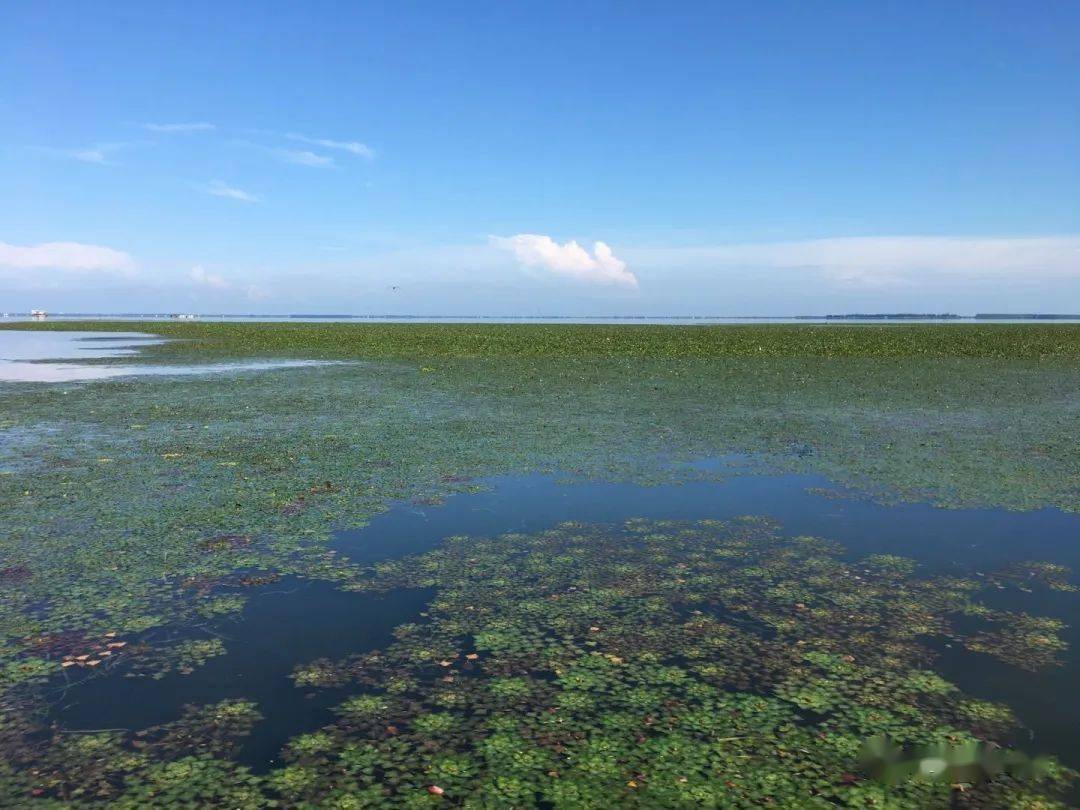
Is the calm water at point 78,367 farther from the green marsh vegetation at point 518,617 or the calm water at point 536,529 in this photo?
the calm water at point 536,529

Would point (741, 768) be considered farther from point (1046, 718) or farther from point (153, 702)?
point (153, 702)

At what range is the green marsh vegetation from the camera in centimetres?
463

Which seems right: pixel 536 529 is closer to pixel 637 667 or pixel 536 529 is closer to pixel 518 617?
pixel 518 617

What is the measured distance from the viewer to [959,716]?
5.32 m

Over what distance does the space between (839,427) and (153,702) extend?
51.1 ft

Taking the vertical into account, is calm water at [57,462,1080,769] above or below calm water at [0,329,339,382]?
below

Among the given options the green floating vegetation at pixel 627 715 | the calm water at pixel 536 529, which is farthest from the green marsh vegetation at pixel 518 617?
the calm water at pixel 536 529

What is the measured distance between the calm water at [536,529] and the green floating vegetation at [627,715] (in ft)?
0.64

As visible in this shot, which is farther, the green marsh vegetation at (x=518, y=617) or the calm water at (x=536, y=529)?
the calm water at (x=536, y=529)

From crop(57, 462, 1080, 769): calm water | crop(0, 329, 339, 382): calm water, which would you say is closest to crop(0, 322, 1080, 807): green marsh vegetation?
crop(57, 462, 1080, 769): calm water

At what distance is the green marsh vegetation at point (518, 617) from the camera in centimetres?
463

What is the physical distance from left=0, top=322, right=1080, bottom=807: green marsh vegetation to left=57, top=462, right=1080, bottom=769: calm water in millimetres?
206

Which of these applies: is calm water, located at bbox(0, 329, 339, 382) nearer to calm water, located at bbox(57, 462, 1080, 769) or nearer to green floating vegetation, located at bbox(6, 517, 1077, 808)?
calm water, located at bbox(57, 462, 1080, 769)

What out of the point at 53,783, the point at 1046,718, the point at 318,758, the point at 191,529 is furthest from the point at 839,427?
the point at 53,783
